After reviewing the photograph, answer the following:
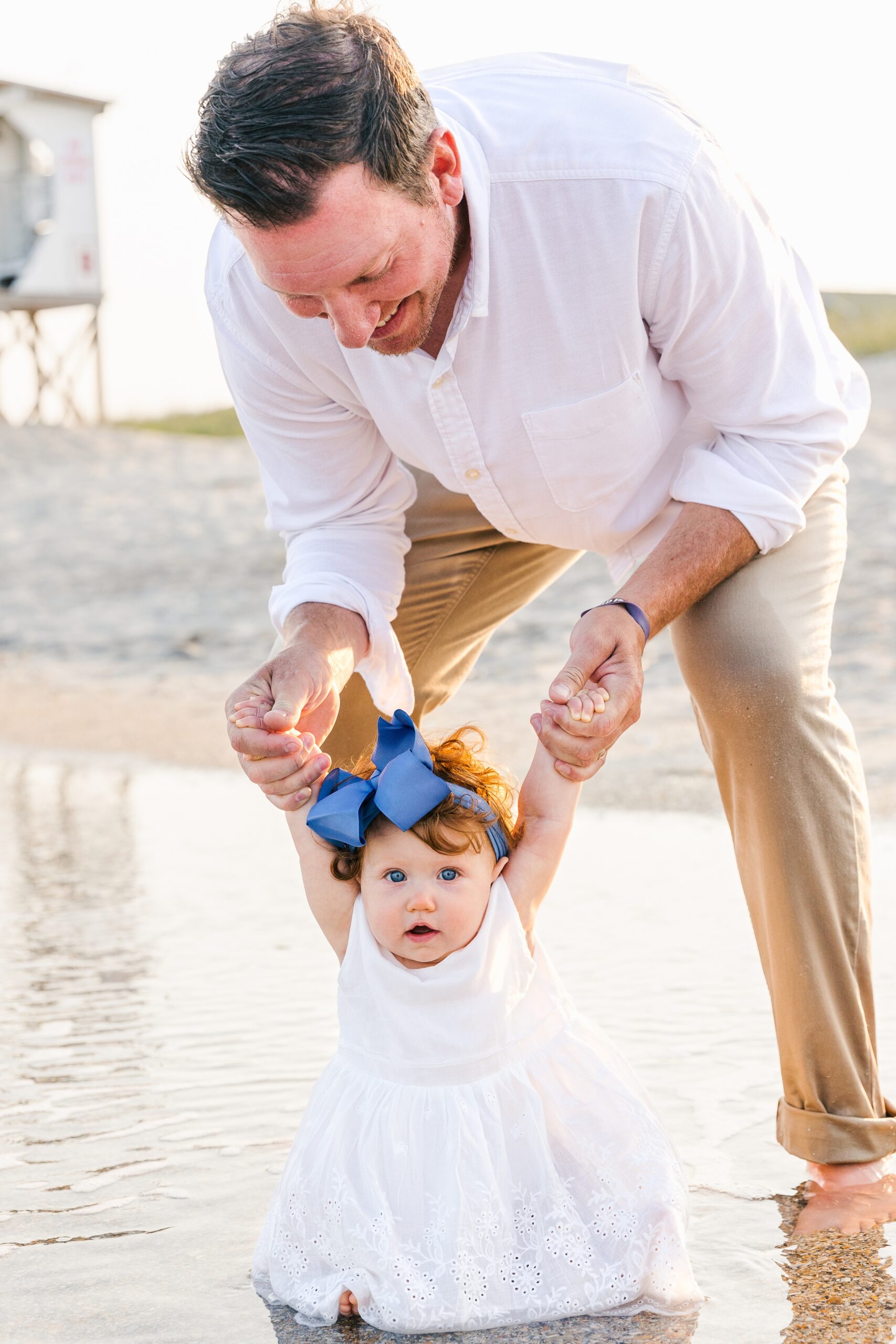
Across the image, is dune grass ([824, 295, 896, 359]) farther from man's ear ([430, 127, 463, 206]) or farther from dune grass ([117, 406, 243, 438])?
man's ear ([430, 127, 463, 206])

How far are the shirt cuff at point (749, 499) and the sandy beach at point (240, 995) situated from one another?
105 cm

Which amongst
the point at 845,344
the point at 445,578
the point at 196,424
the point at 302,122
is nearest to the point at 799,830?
the point at 445,578

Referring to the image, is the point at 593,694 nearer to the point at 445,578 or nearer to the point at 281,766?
the point at 281,766

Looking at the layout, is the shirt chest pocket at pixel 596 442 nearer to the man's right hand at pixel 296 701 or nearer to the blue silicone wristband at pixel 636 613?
the blue silicone wristband at pixel 636 613

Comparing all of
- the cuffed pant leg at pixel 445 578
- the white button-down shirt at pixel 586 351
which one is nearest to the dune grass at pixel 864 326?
the cuffed pant leg at pixel 445 578

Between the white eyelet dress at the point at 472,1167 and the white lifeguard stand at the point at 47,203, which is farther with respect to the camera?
the white lifeguard stand at the point at 47,203

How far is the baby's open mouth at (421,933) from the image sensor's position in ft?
7.14

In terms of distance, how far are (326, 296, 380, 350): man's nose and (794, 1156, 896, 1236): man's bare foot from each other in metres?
1.47

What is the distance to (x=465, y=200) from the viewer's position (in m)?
2.35

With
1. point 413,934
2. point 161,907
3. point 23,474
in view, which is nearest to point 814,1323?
point 413,934

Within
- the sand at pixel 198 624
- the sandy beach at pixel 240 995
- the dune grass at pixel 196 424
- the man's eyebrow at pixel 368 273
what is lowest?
the dune grass at pixel 196 424

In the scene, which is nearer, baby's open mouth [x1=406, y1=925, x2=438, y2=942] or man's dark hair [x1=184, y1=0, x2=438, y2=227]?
man's dark hair [x1=184, y1=0, x2=438, y2=227]

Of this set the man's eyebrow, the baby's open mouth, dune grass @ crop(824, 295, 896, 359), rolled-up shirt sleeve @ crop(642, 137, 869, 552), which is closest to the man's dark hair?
the man's eyebrow

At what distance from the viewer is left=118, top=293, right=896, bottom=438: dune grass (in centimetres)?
1744
